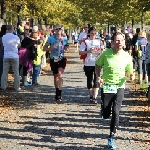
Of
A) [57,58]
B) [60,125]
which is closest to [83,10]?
[57,58]

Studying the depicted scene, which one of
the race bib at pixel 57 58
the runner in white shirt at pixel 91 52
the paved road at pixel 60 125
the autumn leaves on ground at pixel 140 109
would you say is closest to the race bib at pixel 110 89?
the paved road at pixel 60 125

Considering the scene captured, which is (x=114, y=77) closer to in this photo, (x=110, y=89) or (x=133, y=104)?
(x=110, y=89)

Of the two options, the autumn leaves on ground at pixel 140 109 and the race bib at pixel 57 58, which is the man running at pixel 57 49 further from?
the autumn leaves on ground at pixel 140 109

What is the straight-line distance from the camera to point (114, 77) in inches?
308

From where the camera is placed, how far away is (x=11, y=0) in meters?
22.2

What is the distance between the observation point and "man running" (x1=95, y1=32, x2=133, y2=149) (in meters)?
7.68

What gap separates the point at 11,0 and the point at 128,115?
13.3m

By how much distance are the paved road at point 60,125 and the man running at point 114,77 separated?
61cm

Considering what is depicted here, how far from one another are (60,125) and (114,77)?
2.02m

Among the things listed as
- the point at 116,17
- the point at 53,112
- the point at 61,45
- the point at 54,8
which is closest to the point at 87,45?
the point at 61,45

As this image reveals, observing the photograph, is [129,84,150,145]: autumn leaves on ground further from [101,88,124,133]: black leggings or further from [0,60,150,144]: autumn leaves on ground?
[101,88,124,133]: black leggings

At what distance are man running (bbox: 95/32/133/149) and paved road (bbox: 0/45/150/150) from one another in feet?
1.99

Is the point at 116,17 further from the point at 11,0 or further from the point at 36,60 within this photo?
the point at 36,60

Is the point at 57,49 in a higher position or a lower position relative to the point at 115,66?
higher
